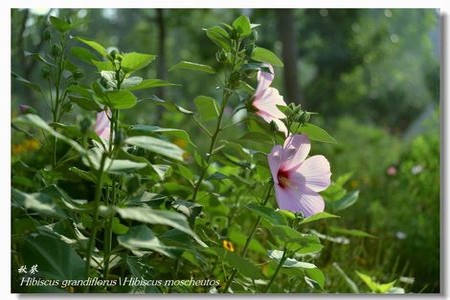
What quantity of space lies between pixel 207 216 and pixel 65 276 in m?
0.58

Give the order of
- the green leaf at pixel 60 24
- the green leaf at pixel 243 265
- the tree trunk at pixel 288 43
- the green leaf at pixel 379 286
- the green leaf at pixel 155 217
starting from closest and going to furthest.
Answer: the green leaf at pixel 155 217 → the green leaf at pixel 243 265 → the green leaf at pixel 60 24 → the green leaf at pixel 379 286 → the tree trunk at pixel 288 43

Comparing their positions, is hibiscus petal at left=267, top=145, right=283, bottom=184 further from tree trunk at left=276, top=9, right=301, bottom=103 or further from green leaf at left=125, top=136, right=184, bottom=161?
tree trunk at left=276, top=9, right=301, bottom=103

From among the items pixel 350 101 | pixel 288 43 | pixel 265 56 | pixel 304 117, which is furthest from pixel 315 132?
pixel 350 101

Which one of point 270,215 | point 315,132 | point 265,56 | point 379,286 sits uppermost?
point 265,56

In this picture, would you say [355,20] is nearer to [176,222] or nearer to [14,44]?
[14,44]

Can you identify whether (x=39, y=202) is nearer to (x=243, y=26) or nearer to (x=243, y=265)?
(x=243, y=265)

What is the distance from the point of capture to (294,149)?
114cm

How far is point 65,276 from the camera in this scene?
100cm

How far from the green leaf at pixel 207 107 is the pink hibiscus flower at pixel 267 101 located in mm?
98

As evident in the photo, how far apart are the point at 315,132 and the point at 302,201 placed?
0.37ft

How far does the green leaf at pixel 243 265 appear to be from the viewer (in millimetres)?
1097

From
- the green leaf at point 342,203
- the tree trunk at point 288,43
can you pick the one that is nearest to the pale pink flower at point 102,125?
the green leaf at point 342,203

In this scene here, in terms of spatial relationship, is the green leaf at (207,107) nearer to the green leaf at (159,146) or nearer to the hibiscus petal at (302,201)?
the hibiscus petal at (302,201)
